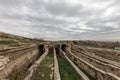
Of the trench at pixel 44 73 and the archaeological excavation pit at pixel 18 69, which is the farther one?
the trench at pixel 44 73

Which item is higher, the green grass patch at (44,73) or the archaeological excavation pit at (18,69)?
the archaeological excavation pit at (18,69)

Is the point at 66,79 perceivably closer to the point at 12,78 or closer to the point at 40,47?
the point at 12,78

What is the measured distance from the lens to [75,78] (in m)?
6.66

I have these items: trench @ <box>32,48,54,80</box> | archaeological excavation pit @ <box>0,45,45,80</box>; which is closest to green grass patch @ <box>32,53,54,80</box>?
trench @ <box>32,48,54,80</box>

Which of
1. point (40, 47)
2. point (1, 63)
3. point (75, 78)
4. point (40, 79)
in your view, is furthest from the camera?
point (40, 47)

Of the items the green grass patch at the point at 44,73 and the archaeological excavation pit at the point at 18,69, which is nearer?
the archaeological excavation pit at the point at 18,69

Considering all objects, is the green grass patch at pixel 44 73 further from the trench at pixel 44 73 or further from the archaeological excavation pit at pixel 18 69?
the archaeological excavation pit at pixel 18 69

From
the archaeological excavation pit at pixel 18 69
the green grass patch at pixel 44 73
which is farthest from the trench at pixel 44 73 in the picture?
the archaeological excavation pit at pixel 18 69

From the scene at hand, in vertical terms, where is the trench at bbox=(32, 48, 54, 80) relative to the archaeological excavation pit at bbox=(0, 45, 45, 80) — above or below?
below

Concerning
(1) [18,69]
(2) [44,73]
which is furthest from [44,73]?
(1) [18,69]

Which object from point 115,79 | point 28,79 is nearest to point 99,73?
point 115,79

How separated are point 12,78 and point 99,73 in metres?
4.19

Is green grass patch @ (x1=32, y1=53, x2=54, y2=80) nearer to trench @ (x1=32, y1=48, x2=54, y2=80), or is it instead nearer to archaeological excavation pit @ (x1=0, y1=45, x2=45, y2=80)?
trench @ (x1=32, y1=48, x2=54, y2=80)

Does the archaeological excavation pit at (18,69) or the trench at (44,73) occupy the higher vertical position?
the archaeological excavation pit at (18,69)
